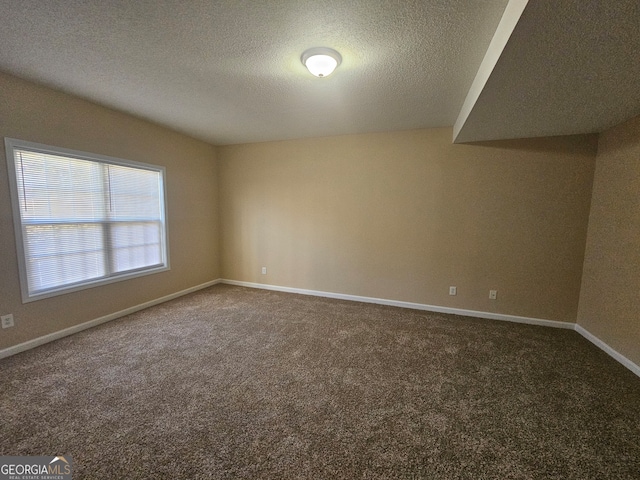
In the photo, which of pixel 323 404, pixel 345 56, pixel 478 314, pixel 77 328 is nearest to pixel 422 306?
pixel 478 314

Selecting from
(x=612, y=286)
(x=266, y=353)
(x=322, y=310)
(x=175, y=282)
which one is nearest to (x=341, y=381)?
(x=266, y=353)

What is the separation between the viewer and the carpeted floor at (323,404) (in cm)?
137

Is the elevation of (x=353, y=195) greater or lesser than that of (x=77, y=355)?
greater

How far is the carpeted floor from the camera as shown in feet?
4.48

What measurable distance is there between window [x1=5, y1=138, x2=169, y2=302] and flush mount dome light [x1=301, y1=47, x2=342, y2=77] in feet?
8.92

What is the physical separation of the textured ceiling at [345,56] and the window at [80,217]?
0.76 metres

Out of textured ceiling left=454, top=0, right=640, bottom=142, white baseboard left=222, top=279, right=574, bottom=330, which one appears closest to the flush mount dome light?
textured ceiling left=454, top=0, right=640, bottom=142

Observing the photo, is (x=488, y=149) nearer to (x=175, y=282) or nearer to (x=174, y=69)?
(x=174, y=69)

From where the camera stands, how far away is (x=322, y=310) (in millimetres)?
3562

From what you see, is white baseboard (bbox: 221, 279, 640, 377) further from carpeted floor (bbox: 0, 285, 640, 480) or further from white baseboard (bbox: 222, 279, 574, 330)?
carpeted floor (bbox: 0, 285, 640, 480)

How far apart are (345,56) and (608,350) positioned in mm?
3729

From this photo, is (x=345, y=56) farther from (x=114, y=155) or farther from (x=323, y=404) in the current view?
(x=114, y=155)

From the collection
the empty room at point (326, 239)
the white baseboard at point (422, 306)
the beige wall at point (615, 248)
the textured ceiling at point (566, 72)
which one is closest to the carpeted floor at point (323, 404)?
the empty room at point (326, 239)

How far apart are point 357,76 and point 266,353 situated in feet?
8.85
